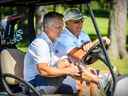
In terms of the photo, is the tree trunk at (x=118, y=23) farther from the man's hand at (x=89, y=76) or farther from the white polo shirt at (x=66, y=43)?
the man's hand at (x=89, y=76)

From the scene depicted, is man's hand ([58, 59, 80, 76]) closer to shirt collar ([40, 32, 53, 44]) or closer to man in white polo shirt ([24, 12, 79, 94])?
man in white polo shirt ([24, 12, 79, 94])

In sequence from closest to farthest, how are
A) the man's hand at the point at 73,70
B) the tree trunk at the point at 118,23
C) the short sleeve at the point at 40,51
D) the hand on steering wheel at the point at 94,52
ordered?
the man's hand at the point at 73,70, the short sleeve at the point at 40,51, the hand on steering wheel at the point at 94,52, the tree trunk at the point at 118,23

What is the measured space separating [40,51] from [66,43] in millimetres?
628

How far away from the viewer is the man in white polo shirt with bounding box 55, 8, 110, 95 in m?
5.23

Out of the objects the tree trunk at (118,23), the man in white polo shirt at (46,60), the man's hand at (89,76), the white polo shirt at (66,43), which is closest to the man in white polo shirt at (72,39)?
the white polo shirt at (66,43)

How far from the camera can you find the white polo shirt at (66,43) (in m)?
5.35

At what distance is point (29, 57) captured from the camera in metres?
5.07

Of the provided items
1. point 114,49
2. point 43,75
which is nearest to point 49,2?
point 43,75

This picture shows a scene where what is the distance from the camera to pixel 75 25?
5410 millimetres

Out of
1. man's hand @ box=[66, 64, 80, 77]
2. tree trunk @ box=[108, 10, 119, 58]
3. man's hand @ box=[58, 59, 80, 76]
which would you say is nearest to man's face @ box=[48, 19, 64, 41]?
man's hand @ box=[58, 59, 80, 76]

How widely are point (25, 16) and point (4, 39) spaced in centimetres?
40

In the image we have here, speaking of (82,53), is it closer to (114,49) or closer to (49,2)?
(49,2)

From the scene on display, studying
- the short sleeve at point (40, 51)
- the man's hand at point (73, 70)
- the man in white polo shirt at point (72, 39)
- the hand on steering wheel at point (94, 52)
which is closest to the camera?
the man's hand at point (73, 70)

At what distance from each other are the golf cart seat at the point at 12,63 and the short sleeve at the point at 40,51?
451mm
